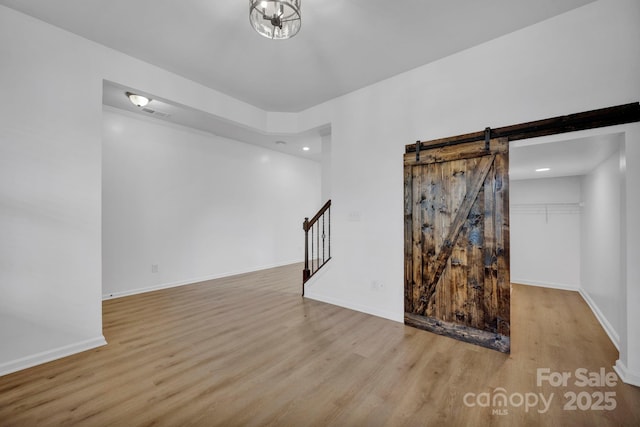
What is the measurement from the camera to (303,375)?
2.09 meters

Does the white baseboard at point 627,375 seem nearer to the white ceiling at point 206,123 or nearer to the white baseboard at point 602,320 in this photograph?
the white baseboard at point 602,320

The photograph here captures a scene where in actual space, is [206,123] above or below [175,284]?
above

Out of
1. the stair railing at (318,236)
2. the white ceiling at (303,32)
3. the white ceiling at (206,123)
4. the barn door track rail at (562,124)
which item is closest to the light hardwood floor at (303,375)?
the stair railing at (318,236)

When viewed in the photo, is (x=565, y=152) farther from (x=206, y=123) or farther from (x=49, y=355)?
(x=49, y=355)

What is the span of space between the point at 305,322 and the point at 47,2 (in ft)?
12.5

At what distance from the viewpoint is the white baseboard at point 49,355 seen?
7.01ft

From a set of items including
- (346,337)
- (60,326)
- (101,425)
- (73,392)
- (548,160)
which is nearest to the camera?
(101,425)

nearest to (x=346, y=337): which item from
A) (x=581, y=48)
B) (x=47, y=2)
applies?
(x=581, y=48)

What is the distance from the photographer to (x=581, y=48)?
218 centimetres

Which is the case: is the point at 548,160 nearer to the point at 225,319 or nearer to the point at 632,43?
Answer: the point at 632,43

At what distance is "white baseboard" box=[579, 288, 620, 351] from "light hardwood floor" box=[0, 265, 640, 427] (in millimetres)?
69

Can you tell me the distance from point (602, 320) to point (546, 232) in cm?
207

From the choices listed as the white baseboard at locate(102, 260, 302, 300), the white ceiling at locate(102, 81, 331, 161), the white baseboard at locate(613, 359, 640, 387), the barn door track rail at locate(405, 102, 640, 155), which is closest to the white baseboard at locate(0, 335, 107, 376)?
the white baseboard at locate(102, 260, 302, 300)

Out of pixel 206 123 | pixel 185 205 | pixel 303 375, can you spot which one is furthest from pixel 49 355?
pixel 206 123
